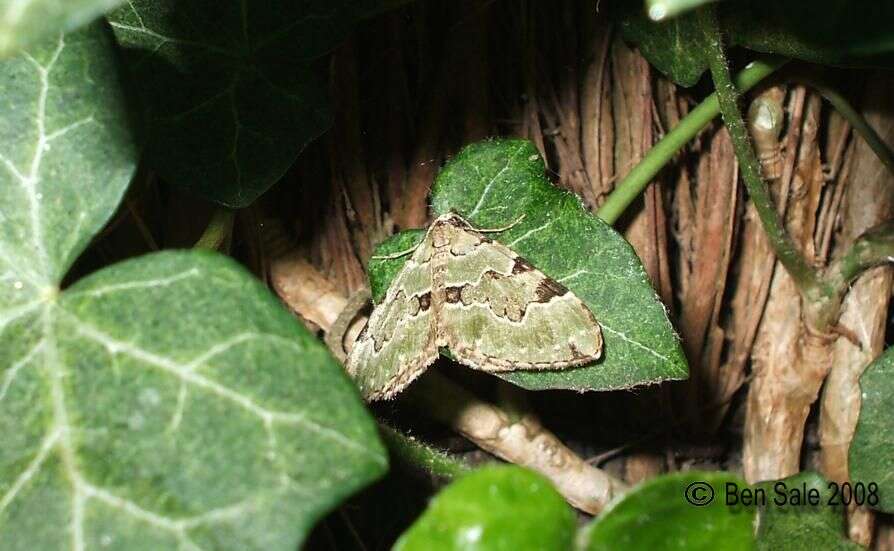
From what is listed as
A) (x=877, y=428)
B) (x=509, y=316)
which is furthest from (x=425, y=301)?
(x=877, y=428)

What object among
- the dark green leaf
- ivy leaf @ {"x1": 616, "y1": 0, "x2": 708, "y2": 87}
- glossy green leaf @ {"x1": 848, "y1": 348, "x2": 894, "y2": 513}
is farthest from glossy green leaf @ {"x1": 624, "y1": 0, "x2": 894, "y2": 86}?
glossy green leaf @ {"x1": 848, "y1": 348, "x2": 894, "y2": 513}

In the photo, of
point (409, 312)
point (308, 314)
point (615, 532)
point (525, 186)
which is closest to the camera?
point (615, 532)

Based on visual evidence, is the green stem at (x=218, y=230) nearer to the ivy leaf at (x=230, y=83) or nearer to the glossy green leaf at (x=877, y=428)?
the ivy leaf at (x=230, y=83)

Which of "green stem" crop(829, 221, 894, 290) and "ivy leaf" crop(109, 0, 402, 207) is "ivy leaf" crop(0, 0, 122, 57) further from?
"green stem" crop(829, 221, 894, 290)

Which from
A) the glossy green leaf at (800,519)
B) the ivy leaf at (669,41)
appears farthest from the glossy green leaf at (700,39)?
the glossy green leaf at (800,519)

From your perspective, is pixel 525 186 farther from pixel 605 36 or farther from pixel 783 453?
pixel 783 453

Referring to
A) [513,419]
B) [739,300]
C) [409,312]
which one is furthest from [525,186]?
[739,300]
